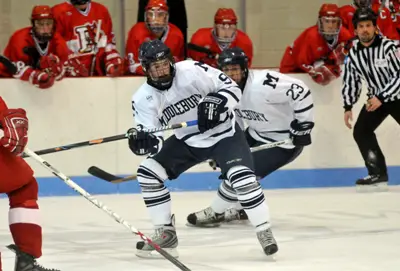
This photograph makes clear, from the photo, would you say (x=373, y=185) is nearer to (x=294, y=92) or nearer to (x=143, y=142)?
(x=294, y=92)

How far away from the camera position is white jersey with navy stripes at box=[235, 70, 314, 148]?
4.80m

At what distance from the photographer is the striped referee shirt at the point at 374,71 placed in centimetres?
596

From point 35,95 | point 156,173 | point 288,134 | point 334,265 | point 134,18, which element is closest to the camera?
point 334,265

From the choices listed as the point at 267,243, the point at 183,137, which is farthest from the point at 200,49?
the point at 267,243

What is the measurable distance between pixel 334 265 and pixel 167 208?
0.74 metres

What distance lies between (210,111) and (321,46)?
2641 mm

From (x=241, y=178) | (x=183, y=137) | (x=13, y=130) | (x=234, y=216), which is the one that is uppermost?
(x=13, y=130)

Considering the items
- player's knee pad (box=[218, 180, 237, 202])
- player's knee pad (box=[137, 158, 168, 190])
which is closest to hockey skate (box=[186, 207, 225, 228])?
player's knee pad (box=[218, 180, 237, 202])

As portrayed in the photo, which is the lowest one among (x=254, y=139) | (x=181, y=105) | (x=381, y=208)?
(x=381, y=208)

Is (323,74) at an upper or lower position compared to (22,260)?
upper

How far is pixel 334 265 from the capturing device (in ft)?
12.7

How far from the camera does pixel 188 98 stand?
4195mm

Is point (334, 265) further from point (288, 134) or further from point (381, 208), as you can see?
point (381, 208)

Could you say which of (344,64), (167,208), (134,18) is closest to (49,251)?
(167,208)
